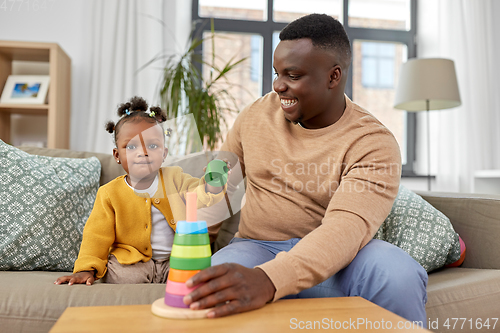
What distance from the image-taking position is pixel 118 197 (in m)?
1.25

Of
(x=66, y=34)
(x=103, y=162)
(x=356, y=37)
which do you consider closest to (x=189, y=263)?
(x=103, y=162)

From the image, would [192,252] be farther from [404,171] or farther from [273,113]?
[404,171]

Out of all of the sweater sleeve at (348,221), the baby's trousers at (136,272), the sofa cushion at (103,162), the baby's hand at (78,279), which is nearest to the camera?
the sweater sleeve at (348,221)

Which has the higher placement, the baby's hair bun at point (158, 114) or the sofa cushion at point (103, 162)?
the baby's hair bun at point (158, 114)

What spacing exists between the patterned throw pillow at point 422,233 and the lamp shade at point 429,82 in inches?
59.0

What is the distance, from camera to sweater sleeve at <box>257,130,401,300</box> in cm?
77

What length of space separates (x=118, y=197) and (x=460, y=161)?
2.81 metres

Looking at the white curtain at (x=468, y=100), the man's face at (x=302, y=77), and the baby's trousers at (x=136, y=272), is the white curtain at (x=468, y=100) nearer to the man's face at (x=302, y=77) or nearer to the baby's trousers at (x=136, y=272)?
the man's face at (x=302, y=77)

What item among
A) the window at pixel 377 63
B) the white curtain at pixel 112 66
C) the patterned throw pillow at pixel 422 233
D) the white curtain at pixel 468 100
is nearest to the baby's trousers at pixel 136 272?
the patterned throw pillow at pixel 422 233

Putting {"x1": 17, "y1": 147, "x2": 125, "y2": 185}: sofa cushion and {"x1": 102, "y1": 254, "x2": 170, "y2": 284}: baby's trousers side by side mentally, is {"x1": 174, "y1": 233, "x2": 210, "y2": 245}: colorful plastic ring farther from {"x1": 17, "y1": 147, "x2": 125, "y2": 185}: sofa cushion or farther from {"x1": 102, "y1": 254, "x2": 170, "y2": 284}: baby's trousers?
{"x1": 17, "y1": 147, "x2": 125, "y2": 185}: sofa cushion

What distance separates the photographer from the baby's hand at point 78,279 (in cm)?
107

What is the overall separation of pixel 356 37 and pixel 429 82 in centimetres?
94

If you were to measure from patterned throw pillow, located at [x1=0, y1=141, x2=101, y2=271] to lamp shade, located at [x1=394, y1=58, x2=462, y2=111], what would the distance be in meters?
2.17

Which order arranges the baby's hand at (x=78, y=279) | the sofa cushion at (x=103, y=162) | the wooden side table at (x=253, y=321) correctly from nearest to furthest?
the wooden side table at (x=253, y=321), the baby's hand at (x=78, y=279), the sofa cushion at (x=103, y=162)
